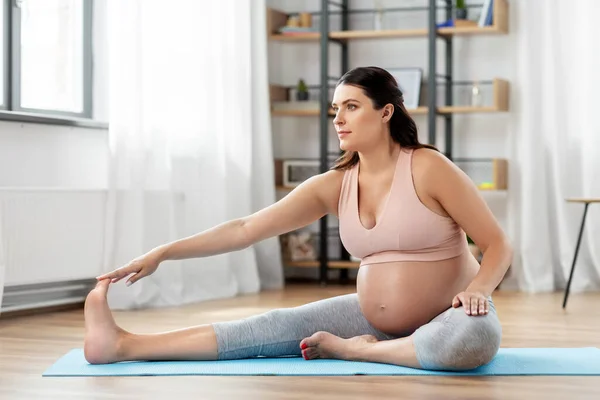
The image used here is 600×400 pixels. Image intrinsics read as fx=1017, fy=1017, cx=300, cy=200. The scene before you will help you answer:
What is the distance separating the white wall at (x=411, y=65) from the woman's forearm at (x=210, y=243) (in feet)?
10.0

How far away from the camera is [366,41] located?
5883mm

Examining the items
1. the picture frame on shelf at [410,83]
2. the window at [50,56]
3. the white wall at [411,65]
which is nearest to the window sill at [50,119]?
the window at [50,56]

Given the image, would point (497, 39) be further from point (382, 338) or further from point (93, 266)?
point (382, 338)

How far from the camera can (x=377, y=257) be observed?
266 cm

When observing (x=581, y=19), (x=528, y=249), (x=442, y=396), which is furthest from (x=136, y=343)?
(x=581, y=19)

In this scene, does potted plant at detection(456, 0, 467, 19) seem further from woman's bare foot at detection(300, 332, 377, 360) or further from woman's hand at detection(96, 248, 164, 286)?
woman's hand at detection(96, 248, 164, 286)

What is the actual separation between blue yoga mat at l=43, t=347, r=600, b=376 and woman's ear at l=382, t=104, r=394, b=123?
→ 64 centimetres

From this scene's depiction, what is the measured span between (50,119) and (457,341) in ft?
8.55

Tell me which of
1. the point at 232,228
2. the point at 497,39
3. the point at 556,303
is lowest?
the point at 556,303

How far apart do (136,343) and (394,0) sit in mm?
3623

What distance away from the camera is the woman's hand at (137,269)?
2486 mm

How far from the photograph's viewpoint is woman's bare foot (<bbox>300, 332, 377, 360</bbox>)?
105 inches

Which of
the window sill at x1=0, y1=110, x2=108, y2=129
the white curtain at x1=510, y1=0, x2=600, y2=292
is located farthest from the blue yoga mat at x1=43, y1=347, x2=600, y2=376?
the white curtain at x1=510, y1=0, x2=600, y2=292

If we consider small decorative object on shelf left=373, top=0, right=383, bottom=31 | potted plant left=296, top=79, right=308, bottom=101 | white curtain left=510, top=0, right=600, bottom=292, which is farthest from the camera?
potted plant left=296, top=79, right=308, bottom=101
